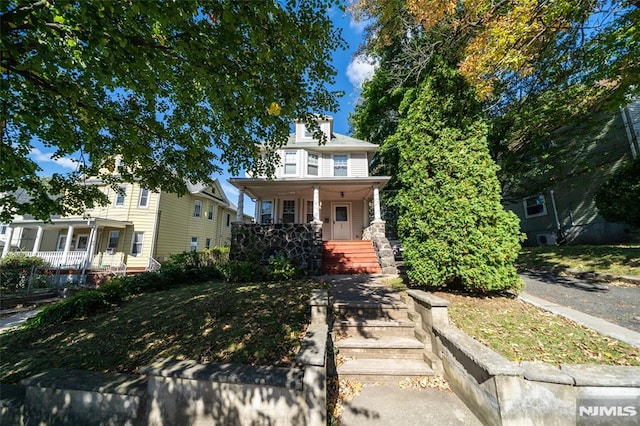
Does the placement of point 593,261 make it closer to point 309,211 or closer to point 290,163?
point 309,211

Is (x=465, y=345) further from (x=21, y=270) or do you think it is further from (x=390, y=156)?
(x=21, y=270)

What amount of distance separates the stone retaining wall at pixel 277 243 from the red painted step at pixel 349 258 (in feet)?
1.99

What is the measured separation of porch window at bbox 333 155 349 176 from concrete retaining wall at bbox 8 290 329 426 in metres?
11.3

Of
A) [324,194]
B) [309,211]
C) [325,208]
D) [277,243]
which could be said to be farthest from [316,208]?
[325,208]

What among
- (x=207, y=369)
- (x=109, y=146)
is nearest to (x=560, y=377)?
(x=207, y=369)

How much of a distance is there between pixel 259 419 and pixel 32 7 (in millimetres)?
4684

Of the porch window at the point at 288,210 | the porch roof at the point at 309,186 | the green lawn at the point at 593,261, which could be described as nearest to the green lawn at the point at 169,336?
the porch roof at the point at 309,186

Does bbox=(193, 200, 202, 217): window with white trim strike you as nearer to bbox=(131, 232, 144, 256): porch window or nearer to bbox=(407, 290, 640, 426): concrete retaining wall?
bbox=(131, 232, 144, 256): porch window

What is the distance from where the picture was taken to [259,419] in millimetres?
2084

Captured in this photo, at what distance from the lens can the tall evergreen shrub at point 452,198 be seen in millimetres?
4273

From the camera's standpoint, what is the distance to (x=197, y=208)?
717 inches

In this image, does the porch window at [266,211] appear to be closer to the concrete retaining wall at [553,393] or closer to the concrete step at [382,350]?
the concrete step at [382,350]

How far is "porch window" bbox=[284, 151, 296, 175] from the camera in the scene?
12523mm

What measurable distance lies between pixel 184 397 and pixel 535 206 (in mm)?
18969
